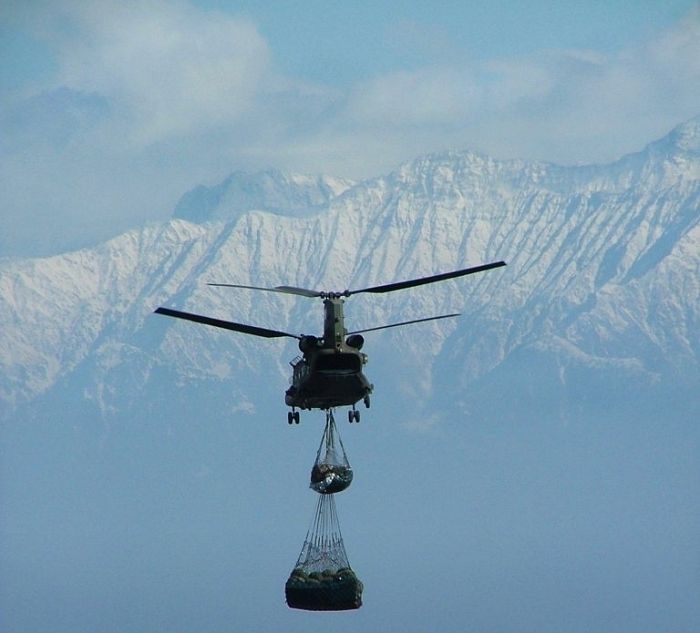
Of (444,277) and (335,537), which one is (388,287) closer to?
(444,277)

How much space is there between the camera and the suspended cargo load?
4815 inches

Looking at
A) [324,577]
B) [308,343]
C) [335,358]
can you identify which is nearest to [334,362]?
[335,358]

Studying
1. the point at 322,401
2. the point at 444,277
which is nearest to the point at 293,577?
the point at 322,401

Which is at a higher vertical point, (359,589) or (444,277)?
(444,277)

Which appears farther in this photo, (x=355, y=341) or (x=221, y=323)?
(x=355, y=341)

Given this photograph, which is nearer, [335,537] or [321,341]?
[321,341]

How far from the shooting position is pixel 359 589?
123250 millimetres

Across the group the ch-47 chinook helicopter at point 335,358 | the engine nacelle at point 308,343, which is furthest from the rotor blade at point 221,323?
the engine nacelle at point 308,343

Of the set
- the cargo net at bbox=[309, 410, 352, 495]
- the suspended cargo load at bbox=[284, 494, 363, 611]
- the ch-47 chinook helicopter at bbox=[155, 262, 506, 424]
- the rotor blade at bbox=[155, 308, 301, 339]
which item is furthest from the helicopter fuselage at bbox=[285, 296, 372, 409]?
the suspended cargo load at bbox=[284, 494, 363, 611]

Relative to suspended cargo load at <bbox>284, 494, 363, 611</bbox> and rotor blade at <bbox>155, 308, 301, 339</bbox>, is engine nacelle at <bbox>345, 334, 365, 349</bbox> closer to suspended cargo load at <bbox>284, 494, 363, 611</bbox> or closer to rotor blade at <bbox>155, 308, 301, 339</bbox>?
rotor blade at <bbox>155, 308, 301, 339</bbox>

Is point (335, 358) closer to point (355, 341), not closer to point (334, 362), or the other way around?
point (334, 362)

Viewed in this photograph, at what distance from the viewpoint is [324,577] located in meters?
123

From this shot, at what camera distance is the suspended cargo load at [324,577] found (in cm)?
12231

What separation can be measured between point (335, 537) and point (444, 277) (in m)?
18.4
